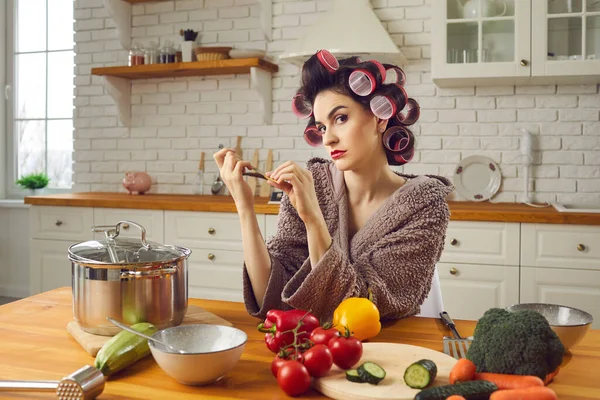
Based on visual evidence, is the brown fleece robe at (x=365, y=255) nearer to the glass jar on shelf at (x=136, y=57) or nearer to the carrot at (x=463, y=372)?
the carrot at (x=463, y=372)

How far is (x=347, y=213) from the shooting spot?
6.22ft

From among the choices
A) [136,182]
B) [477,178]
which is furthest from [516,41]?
[136,182]

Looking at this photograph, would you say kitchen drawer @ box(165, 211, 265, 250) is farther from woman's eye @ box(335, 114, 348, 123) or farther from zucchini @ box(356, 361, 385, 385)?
zucchini @ box(356, 361, 385, 385)

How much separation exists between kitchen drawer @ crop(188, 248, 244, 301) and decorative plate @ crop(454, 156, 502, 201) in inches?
55.0

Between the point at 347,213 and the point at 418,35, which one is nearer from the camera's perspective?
the point at 347,213

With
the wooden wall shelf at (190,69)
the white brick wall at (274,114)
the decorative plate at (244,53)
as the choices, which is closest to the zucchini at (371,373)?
the white brick wall at (274,114)

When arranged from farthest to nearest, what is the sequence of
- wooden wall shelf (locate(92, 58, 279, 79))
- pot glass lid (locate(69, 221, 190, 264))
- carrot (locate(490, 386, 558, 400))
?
wooden wall shelf (locate(92, 58, 279, 79)), pot glass lid (locate(69, 221, 190, 264)), carrot (locate(490, 386, 558, 400))

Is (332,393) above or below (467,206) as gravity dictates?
below

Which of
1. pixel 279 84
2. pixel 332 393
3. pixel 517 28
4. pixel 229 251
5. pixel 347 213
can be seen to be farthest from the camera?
pixel 279 84

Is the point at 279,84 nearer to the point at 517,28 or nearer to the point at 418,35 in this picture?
the point at 418,35

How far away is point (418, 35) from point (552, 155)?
1.07 meters

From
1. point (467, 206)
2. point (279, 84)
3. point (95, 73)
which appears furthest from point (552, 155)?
point (95, 73)

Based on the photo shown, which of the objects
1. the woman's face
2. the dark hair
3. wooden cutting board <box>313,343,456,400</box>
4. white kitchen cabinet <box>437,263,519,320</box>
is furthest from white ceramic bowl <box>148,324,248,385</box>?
white kitchen cabinet <box>437,263,519,320</box>

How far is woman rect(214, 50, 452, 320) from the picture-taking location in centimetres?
153
